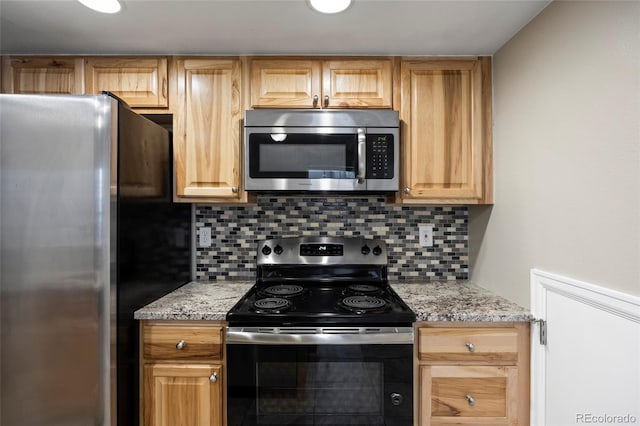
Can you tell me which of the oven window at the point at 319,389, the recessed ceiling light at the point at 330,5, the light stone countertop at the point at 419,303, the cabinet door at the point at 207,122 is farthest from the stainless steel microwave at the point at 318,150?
the oven window at the point at 319,389

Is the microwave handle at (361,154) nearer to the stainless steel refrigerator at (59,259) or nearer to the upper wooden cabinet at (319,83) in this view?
the upper wooden cabinet at (319,83)

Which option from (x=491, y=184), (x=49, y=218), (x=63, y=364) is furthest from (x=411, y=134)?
(x=63, y=364)

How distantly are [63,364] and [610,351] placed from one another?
1.86 metres

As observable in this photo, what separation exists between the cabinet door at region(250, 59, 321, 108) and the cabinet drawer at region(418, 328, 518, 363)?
1.23 m

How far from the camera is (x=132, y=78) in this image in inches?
68.6

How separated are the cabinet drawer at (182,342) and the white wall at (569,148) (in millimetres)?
1356

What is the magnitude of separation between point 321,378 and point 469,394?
24.6 inches

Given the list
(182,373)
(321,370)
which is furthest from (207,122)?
(321,370)

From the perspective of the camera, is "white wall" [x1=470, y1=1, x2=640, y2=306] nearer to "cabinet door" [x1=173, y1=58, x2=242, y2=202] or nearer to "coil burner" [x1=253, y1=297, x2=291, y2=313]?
"coil burner" [x1=253, y1=297, x2=291, y2=313]

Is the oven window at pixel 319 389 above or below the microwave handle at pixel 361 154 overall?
below

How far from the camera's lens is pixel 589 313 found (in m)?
1.11

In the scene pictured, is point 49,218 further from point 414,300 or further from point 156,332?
point 414,300

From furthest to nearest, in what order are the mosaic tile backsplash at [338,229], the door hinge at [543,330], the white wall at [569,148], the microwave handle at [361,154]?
the mosaic tile backsplash at [338,229] → the microwave handle at [361,154] → the door hinge at [543,330] → the white wall at [569,148]

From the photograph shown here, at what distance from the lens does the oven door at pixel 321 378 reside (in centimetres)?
139
